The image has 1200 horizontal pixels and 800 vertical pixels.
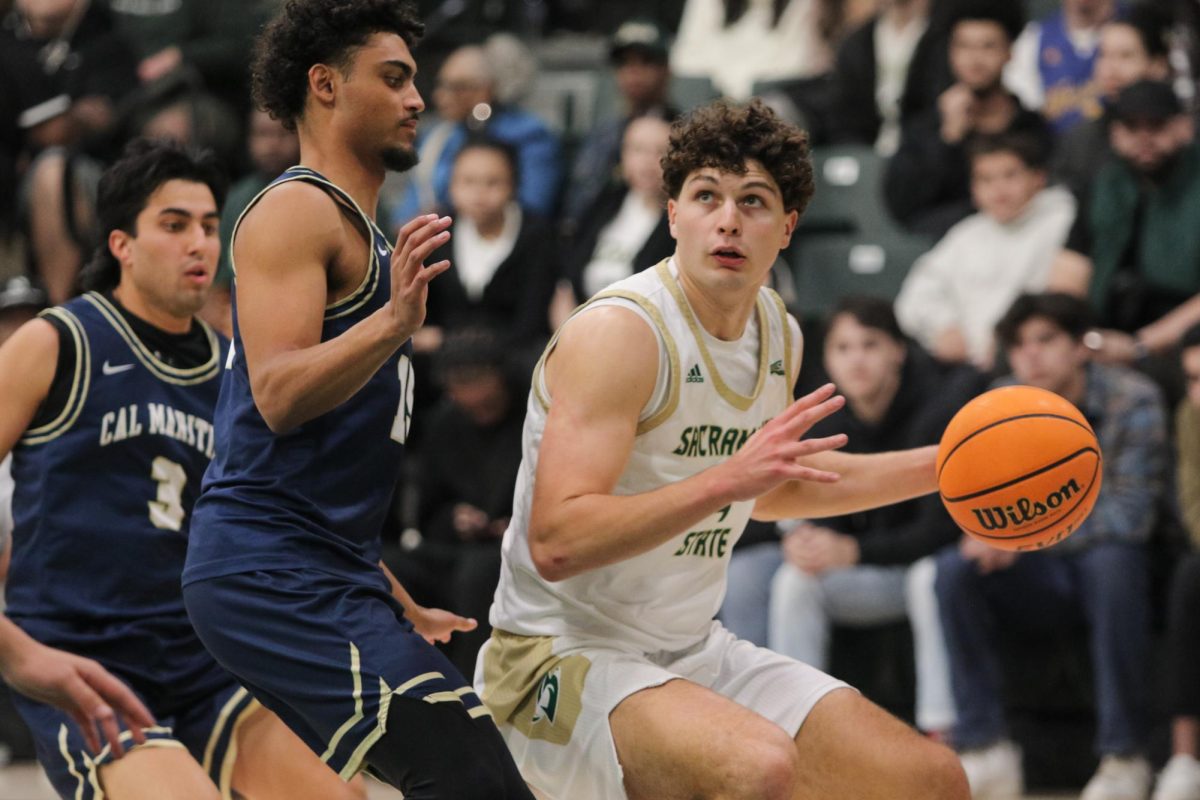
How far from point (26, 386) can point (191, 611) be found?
94 centimetres

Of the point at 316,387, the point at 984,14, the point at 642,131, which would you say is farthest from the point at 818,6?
the point at 316,387

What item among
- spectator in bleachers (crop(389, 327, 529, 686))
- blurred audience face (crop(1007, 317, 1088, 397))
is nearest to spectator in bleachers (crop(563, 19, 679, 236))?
spectator in bleachers (crop(389, 327, 529, 686))

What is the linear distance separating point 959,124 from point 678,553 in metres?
5.05

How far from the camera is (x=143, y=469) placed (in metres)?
4.40

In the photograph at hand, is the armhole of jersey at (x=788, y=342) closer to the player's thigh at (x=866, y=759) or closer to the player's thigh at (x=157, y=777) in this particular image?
the player's thigh at (x=866, y=759)

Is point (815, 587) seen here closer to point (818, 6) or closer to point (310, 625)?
point (310, 625)

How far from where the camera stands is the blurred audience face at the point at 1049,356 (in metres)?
6.75

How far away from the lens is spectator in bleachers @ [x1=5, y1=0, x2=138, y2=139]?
9.95 metres

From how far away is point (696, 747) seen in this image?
12.0 ft

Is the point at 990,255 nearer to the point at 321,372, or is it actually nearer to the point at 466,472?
the point at 466,472

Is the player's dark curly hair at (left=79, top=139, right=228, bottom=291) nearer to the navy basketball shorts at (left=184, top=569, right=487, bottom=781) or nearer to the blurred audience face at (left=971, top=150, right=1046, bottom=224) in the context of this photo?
the navy basketball shorts at (left=184, top=569, right=487, bottom=781)

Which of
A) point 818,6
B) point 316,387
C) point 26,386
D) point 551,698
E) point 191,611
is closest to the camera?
point 316,387

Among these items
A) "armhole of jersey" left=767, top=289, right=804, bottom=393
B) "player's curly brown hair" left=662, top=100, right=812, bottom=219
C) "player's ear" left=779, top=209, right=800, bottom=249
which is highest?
"player's curly brown hair" left=662, top=100, right=812, bottom=219

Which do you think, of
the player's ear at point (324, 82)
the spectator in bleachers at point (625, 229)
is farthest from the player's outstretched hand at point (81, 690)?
the spectator in bleachers at point (625, 229)
